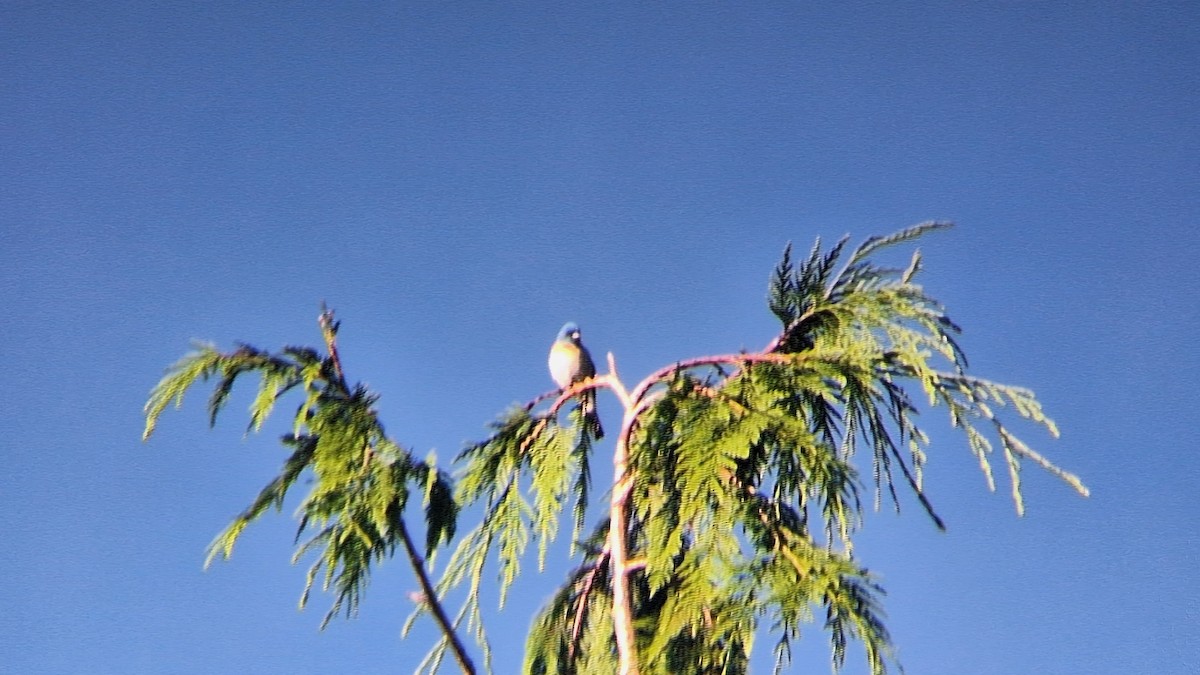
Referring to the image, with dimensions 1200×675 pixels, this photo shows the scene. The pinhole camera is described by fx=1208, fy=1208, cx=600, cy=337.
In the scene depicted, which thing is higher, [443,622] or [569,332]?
[569,332]

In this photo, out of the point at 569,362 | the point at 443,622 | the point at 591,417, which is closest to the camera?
the point at 443,622

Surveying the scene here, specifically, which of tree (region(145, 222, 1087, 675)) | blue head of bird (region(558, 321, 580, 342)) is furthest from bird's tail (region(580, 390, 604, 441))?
blue head of bird (region(558, 321, 580, 342))

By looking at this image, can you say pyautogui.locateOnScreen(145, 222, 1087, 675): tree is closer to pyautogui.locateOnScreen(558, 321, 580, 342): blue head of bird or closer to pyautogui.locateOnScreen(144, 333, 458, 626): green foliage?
pyautogui.locateOnScreen(144, 333, 458, 626): green foliage

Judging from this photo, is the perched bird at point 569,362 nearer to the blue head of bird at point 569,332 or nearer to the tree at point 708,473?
the blue head of bird at point 569,332

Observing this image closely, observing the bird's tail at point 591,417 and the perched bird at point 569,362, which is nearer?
the bird's tail at point 591,417

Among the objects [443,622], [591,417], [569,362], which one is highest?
[569,362]

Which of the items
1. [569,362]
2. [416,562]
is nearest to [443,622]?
[416,562]

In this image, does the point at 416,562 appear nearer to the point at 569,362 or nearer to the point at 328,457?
the point at 328,457

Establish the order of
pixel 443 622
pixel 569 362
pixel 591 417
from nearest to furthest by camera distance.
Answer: pixel 443 622 < pixel 591 417 < pixel 569 362

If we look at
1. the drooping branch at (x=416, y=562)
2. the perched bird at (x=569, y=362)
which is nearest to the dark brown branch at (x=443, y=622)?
the drooping branch at (x=416, y=562)

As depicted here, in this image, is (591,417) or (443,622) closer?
(443,622)

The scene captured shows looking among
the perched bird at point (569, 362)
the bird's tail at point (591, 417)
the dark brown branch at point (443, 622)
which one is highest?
the perched bird at point (569, 362)

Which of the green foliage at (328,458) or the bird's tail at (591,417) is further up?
the bird's tail at (591,417)

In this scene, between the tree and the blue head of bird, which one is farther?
the blue head of bird
